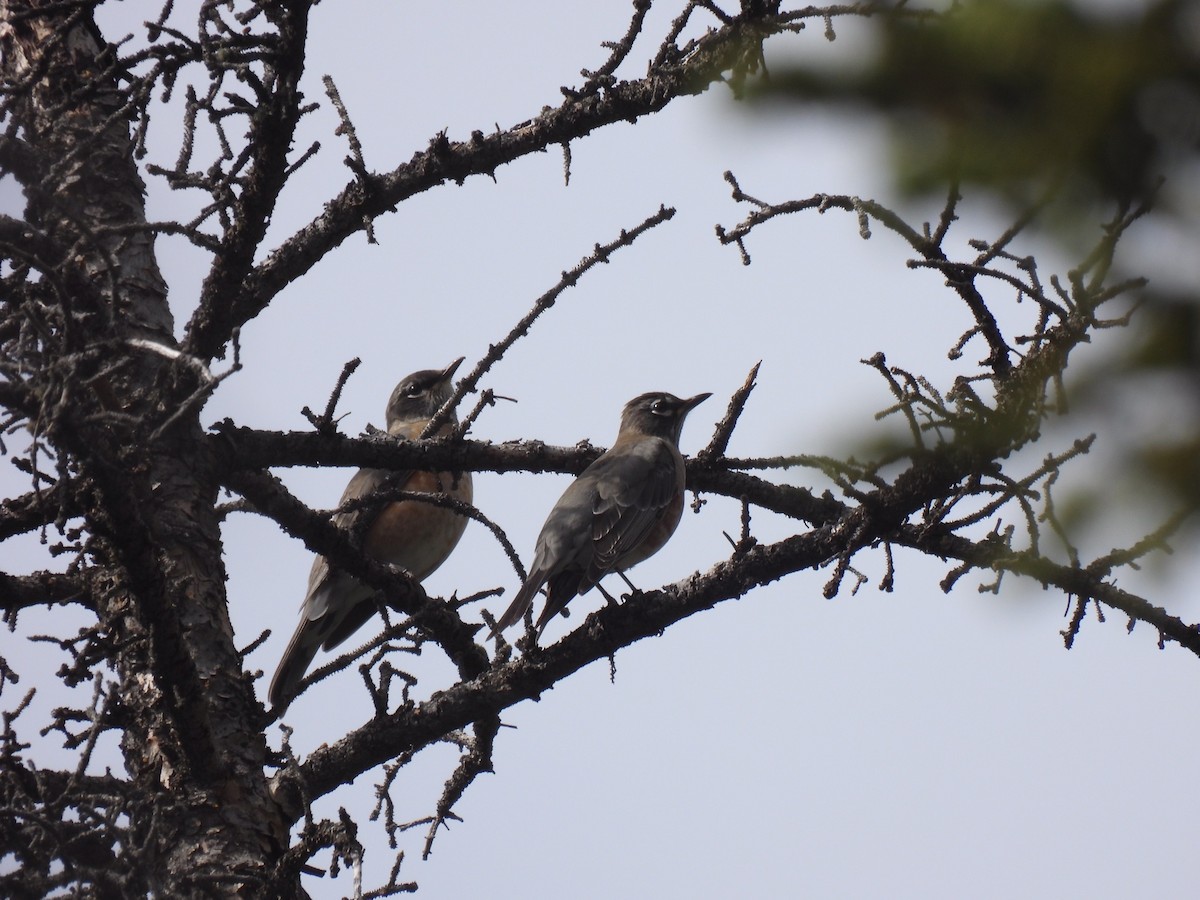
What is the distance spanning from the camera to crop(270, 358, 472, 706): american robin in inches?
269

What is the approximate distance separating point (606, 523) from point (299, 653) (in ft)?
6.66

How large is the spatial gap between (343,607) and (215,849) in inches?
123

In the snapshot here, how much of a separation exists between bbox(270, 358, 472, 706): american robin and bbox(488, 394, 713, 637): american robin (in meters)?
0.69

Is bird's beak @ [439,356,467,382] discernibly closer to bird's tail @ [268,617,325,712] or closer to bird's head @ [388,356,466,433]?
bird's head @ [388,356,466,433]

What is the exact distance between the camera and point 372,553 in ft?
25.1

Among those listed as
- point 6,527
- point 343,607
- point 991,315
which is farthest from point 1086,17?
point 343,607

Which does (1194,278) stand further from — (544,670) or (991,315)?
(544,670)

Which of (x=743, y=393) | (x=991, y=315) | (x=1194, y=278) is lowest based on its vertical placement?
(x=1194, y=278)

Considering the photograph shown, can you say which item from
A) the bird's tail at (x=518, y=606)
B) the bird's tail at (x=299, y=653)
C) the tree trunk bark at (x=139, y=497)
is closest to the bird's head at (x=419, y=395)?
the bird's tail at (x=299, y=653)

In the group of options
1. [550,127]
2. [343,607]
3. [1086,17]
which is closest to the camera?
[1086,17]

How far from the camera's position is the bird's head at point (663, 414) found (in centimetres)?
859

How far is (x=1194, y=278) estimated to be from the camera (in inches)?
53.2

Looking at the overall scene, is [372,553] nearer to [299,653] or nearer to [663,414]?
[299,653]

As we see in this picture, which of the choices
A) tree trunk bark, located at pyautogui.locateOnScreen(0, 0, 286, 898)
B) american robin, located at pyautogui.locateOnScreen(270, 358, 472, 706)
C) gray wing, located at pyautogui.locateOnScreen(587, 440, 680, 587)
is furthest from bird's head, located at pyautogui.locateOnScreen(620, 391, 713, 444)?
tree trunk bark, located at pyautogui.locateOnScreen(0, 0, 286, 898)
